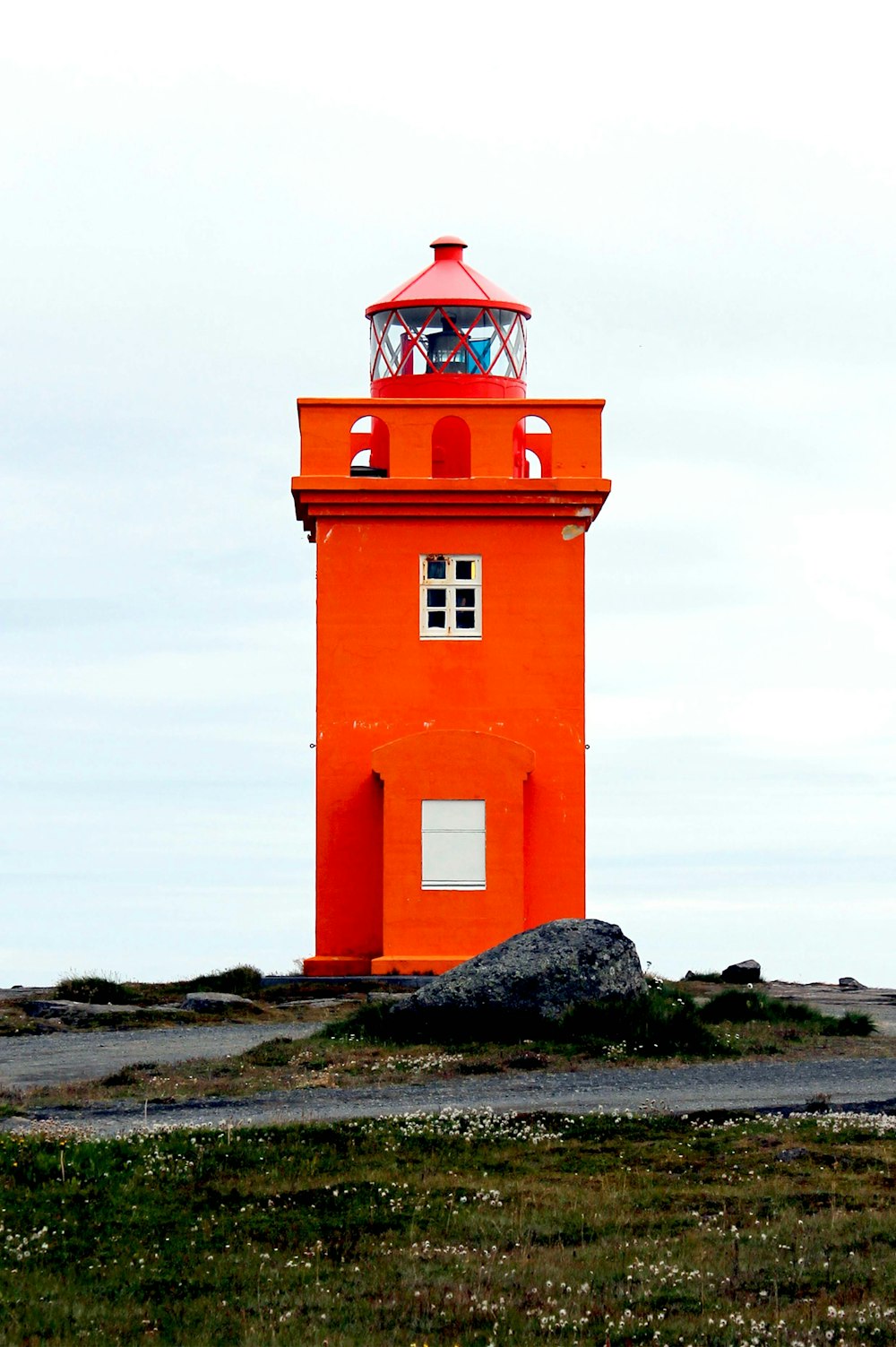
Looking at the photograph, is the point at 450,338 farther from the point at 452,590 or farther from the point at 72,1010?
the point at 72,1010

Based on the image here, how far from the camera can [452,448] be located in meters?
28.5

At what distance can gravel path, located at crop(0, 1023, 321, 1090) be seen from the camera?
17203 mm

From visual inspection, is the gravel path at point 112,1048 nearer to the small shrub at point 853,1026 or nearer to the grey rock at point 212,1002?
the grey rock at point 212,1002

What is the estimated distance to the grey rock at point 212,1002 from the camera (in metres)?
22.8

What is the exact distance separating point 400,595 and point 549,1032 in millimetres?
10243

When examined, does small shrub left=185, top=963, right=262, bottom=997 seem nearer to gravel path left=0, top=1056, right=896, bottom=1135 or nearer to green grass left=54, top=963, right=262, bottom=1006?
green grass left=54, top=963, right=262, bottom=1006

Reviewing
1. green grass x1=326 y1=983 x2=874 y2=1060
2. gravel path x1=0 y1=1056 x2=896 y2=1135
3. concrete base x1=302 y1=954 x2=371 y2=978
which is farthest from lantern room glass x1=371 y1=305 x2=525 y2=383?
gravel path x1=0 y1=1056 x2=896 y2=1135

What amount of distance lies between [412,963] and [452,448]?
7.93m

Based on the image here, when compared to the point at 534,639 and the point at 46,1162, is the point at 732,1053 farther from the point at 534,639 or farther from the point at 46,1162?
the point at 534,639

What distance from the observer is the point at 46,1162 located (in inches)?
452

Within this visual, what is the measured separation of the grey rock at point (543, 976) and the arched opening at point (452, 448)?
418 inches

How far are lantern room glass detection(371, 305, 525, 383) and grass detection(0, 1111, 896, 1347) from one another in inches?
675

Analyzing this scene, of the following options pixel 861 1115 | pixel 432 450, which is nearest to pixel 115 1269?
pixel 861 1115

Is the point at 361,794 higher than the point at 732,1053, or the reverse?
the point at 361,794
